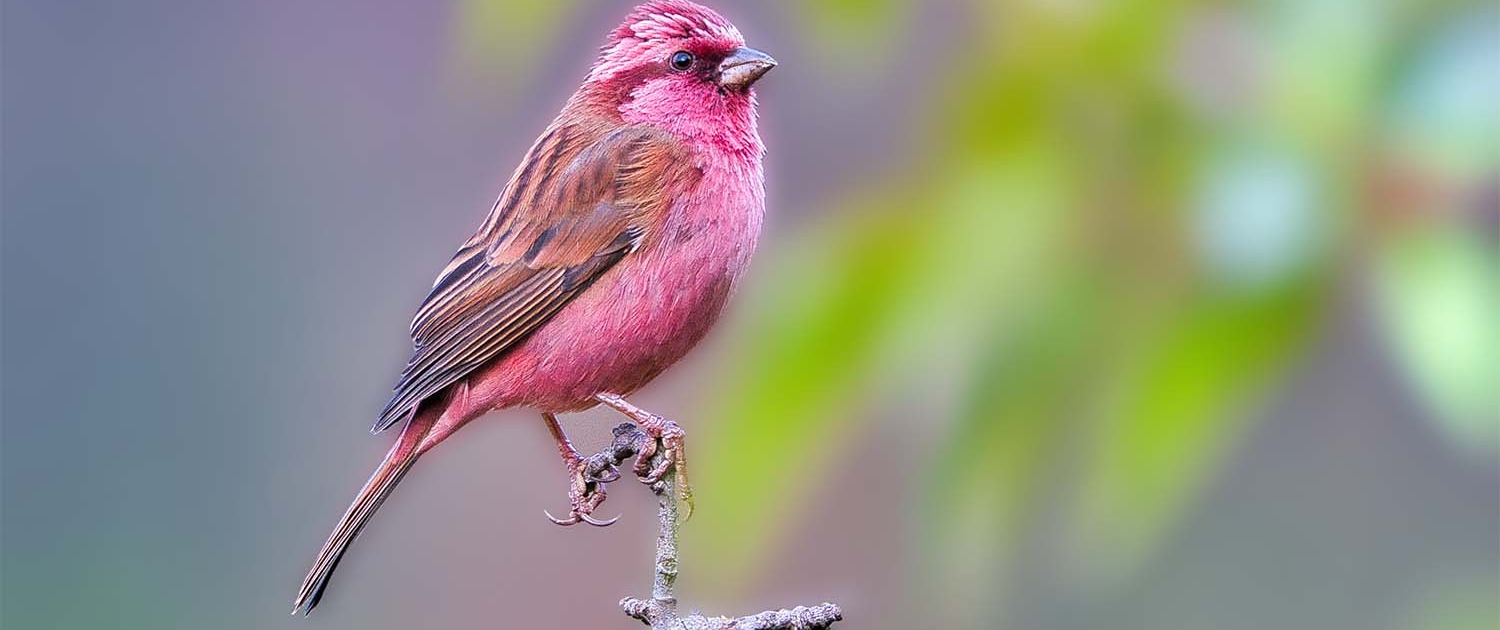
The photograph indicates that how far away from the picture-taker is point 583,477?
9.96ft

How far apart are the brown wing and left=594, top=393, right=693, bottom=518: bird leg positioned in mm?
372

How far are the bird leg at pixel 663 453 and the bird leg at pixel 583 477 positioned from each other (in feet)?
0.48

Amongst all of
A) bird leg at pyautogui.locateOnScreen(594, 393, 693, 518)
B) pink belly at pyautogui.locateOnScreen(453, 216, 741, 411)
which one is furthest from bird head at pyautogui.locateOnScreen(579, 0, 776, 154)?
bird leg at pyautogui.locateOnScreen(594, 393, 693, 518)

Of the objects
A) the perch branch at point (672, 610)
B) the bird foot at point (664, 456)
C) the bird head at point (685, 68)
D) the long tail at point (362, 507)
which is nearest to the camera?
the perch branch at point (672, 610)

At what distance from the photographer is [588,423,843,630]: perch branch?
6.86ft

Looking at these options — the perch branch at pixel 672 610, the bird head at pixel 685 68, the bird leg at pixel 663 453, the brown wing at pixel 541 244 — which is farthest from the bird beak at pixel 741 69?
the perch branch at pixel 672 610

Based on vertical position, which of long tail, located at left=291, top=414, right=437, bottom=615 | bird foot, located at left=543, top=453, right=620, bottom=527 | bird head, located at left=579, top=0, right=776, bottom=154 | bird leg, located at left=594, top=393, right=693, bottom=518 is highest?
bird head, located at left=579, top=0, right=776, bottom=154

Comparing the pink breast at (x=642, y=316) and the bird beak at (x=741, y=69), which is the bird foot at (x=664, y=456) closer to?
the pink breast at (x=642, y=316)

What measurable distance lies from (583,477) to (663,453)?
0.42m

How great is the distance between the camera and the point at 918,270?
8.35ft

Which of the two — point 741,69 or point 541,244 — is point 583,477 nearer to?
point 541,244

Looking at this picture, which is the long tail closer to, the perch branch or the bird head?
the perch branch

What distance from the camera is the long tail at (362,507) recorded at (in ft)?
8.75

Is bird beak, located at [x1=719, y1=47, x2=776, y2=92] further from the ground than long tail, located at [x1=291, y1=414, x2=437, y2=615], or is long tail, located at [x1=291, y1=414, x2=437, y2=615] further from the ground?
bird beak, located at [x1=719, y1=47, x2=776, y2=92]
